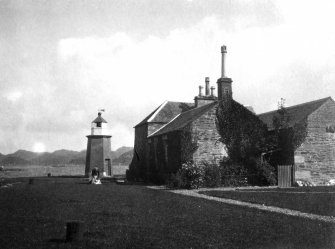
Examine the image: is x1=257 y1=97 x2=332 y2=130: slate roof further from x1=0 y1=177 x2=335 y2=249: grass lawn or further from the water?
the water

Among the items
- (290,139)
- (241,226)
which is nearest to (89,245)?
(241,226)

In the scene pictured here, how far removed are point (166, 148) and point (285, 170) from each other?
1072 cm

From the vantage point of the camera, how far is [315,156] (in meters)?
27.4

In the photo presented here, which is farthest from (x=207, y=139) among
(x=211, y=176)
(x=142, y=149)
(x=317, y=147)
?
(x=142, y=149)

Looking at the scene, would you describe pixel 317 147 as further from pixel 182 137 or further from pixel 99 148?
pixel 99 148

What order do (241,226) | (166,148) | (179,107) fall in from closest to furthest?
(241,226)
(166,148)
(179,107)

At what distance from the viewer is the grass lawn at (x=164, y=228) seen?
8.49 metres

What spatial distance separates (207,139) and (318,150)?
27.1ft

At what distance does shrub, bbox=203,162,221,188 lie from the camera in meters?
25.5

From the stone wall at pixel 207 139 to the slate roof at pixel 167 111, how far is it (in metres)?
12.3

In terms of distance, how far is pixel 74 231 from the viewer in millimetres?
8930

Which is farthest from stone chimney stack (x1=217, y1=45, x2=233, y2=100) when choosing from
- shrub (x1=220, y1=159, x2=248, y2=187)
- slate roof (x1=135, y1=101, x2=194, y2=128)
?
slate roof (x1=135, y1=101, x2=194, y2=128)

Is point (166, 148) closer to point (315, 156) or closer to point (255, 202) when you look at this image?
point (315, 156)

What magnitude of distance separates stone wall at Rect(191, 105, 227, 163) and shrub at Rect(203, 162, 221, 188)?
7.89 ft
